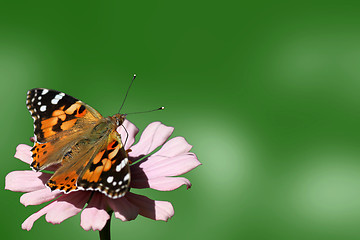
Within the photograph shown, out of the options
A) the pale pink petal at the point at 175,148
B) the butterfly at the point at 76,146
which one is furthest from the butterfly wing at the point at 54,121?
the pale pink petal at the point at 175,148

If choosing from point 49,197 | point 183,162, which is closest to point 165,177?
point 183,162

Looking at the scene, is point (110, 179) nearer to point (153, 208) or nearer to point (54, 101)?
point (153, 208)

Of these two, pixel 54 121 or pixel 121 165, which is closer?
pixel 121 165

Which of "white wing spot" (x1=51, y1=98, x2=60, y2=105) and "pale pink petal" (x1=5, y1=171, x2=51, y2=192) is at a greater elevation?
"white wing spot" (x1=51, y1=98, x2=60, y2=105)

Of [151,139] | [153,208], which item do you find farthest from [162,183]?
[151,139]

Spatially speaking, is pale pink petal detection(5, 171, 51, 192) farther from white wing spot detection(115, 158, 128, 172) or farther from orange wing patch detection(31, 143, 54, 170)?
white wing spot detection(115, 158, 128, 172)

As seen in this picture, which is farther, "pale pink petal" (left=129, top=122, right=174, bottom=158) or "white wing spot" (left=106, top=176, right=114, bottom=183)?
"pale pink petal" (left=129, top=122, right=174, bottom=158)

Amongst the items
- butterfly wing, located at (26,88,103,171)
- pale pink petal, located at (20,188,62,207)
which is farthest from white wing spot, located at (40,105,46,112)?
pale pink petal, located at (20,188,62,207)
